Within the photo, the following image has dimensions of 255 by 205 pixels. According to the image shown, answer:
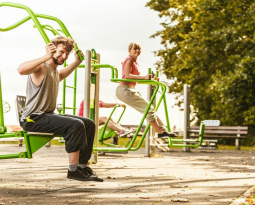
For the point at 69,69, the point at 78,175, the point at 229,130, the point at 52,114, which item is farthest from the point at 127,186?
the point at 229,130

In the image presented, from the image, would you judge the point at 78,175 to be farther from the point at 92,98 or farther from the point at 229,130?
the point at 229,130

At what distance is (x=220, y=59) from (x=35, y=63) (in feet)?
61.2

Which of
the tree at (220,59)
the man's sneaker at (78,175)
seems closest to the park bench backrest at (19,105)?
the man's sneaker at (78,175)

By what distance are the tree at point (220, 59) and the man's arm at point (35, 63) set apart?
15890 millimetres

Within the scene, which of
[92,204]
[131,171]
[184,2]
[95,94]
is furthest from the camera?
[184,2]

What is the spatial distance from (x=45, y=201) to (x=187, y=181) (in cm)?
228

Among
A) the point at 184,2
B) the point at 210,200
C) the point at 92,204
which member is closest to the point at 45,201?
the point at 92,204

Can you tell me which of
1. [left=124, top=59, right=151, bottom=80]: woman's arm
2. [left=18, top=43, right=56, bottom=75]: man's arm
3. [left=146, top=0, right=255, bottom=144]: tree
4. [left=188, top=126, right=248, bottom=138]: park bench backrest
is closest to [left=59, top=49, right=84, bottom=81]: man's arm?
[left=18, top=43, right=56, bottom=75]: man's arm

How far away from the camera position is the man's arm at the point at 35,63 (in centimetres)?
471

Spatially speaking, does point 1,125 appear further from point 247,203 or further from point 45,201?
point 247,203

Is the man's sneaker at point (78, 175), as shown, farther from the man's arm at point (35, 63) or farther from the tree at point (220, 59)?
the tree at point (220, 59)

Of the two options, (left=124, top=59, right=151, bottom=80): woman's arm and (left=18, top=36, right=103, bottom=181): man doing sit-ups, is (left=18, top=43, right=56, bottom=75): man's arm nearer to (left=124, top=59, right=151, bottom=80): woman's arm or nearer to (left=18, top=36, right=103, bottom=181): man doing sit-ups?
(left=18, top=36, right=103, bottom=181): man doing sit-ups

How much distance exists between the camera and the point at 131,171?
7355 mm

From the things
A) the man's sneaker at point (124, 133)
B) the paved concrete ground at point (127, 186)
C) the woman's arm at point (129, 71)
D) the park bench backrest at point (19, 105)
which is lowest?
the paved concrete ground at point (127, 186)
